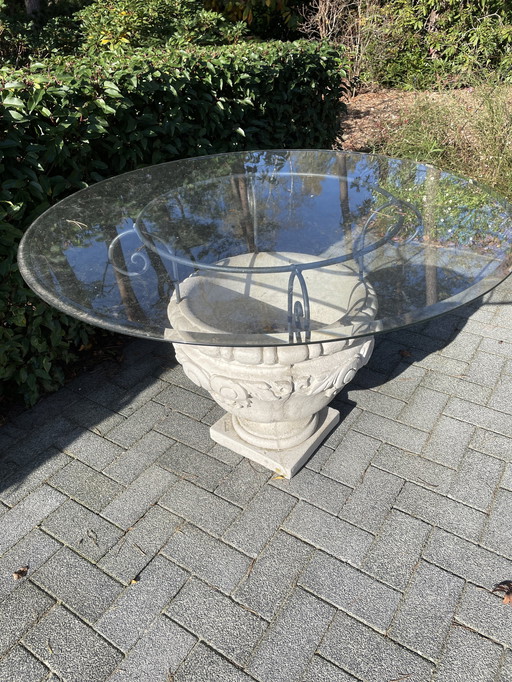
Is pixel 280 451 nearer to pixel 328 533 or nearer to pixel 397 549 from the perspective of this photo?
pixel 328 533

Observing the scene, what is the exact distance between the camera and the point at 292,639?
1909 mm

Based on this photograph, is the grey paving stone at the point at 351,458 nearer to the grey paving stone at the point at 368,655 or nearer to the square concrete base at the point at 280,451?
the square concrete base at the point at 280,451

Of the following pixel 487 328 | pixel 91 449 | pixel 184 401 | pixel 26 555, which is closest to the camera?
pixel 26 555

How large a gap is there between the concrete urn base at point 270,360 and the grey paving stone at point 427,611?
78cm

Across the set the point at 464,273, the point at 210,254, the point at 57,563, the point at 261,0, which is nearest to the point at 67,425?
the point at 57,563

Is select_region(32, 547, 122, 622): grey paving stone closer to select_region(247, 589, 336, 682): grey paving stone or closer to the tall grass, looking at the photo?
select_region(247, 589, 336, 682): grey paving stone

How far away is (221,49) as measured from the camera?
4.10 m

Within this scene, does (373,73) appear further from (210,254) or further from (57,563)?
(57,563)

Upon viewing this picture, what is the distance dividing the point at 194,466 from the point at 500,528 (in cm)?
153

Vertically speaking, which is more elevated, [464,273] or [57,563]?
[464,273]

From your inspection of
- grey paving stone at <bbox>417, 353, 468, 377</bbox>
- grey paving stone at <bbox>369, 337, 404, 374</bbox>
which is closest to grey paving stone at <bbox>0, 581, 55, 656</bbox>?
grey paving stone at <bbox>369, 337, 404, 374</bbox>

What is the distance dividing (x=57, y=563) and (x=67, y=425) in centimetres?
93

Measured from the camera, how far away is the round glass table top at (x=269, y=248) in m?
1.88

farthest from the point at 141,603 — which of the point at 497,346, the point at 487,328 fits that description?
the point at 487,328
